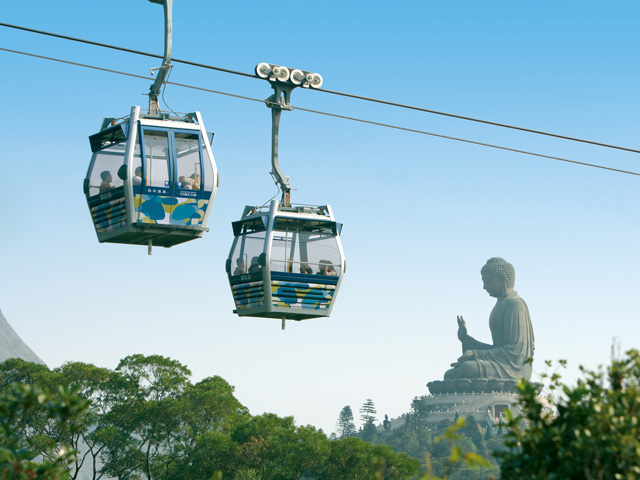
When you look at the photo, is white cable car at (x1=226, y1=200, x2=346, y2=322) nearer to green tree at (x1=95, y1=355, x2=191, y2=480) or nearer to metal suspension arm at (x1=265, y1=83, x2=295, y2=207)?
metal suspension arm at (x1=265, y1=83, x2=295, y2=207)

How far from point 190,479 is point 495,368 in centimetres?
10148

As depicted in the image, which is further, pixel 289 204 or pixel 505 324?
pixel 505 324

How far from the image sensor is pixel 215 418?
65.0 metres

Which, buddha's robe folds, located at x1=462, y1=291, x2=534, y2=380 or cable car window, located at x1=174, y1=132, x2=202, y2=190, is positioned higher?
buddha's robe folds, located at x1=462, y1=291, x2=534, y2=380

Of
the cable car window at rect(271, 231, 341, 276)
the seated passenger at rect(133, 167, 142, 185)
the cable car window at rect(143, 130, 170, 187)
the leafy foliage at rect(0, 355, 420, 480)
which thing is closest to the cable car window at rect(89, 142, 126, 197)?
the seated passenger at rect(133, 167, 142, 185)

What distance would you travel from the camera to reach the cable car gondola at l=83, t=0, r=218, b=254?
18922mm

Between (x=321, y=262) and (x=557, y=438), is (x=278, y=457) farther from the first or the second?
(x=557, y=438)

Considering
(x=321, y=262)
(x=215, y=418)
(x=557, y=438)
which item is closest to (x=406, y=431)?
(x=215, y=418)

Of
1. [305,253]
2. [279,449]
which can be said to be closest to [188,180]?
[305,253]

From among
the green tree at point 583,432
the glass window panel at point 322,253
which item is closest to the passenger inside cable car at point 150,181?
the glass window panel at point 322,253

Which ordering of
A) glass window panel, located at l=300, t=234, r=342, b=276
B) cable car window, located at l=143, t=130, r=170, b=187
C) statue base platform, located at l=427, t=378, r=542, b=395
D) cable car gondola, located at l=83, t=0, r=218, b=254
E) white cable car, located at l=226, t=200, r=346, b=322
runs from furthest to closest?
1. statue base platform, located at l=427, t=378, r=542, b=395
2. glass window panel, located at l=300, t=234, r=342, b=276
3. white cable car, located at l=226, t=200, r=346, b=322
4. cable car window, located at l=143, t=130, r=170, b=187
5. cable car gondola, located at l=83, t=0, r=218, b=254

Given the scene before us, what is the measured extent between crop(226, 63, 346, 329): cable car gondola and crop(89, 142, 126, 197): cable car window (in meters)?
2.70

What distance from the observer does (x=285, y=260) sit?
2012 cm

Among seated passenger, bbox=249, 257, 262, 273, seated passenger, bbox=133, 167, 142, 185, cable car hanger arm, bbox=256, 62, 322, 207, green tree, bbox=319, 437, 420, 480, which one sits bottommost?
green tree, bbox=319, 437, 420, 480
